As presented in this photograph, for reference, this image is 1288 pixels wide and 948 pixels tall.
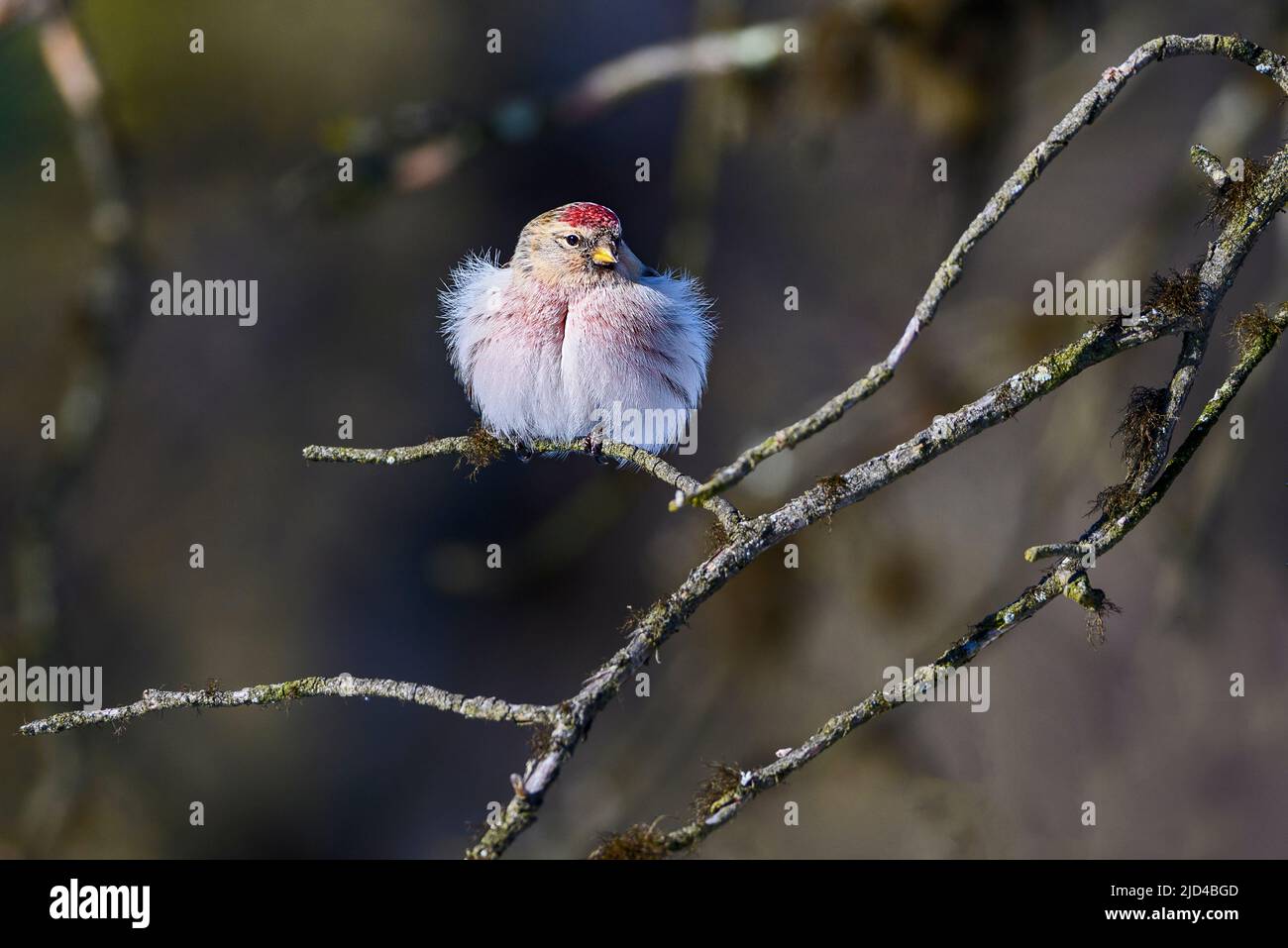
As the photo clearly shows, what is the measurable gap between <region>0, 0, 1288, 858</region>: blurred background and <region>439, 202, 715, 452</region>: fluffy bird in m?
1.44

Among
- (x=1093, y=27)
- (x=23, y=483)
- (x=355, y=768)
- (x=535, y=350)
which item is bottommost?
(x=355, y=768)

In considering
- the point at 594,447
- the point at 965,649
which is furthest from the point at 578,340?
the point at 965,649

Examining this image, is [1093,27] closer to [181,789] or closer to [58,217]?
[58,217]

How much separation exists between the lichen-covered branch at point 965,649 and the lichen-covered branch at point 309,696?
1.20 ft

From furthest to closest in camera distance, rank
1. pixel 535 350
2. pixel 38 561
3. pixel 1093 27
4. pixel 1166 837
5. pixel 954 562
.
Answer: pixel 954 562, pixel 1166 837, pixel 1093 27, pixel 38 561, pixel 535 350

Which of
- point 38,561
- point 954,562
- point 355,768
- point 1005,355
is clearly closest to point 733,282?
point 954,562

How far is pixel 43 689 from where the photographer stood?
18.8 ft

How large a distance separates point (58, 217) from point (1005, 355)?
266 inches

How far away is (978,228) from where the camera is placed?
2.34 m

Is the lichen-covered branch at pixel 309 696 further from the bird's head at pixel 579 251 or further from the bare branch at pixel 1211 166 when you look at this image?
the bird's head at pixel 579 251

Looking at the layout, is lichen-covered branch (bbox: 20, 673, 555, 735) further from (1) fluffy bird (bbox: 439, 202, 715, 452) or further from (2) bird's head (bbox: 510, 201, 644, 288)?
(2) bird's head (bbox: 510, 201, 644, 288)

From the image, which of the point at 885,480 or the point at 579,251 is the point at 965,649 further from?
the point at 579,251

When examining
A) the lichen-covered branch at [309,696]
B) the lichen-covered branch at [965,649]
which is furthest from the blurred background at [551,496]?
the lichen-covered branch at [309,696]

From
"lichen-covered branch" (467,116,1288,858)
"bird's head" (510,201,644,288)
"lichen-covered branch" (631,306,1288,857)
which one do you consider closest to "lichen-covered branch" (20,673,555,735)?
"lichen-covered branch" (467,116,1288,858)
